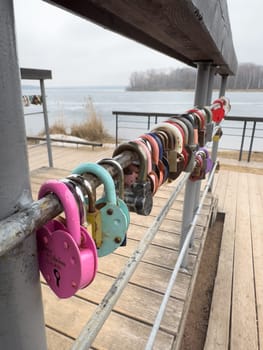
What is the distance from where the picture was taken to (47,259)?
25 cm

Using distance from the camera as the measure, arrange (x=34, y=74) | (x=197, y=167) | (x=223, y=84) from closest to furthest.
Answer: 1. (x=197, y=167)
2. (x=223, y=84)
3. (x=34, y=74)

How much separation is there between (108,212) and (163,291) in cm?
85

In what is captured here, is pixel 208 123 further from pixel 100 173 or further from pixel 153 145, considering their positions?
pixel 100 173

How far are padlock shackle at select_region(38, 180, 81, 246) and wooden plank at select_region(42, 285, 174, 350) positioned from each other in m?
0.74

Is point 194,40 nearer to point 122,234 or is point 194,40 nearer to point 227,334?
point 122,234

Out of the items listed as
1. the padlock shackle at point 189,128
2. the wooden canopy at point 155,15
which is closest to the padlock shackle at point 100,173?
the wooden canopy at point 155,15

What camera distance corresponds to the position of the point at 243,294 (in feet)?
4.72

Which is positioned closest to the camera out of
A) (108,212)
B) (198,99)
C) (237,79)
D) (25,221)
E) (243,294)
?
(25,221)

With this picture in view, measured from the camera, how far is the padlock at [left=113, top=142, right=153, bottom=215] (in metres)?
0.40

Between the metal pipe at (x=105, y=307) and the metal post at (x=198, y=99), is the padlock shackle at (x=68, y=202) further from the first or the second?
the metal post at (x=198, y=99)

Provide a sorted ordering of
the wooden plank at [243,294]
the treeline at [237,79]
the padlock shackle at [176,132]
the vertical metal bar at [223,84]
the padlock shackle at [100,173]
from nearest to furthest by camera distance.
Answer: the padlock shackle at [100,173]
the padlock shackle at [176,132]
the wooden plank at [243,294]
the vertical metal bar at [223,84]
the treeline at [237,79]

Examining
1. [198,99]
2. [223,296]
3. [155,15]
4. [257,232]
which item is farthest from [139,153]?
[257,232]

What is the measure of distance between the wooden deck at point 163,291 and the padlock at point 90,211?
678 millimetres

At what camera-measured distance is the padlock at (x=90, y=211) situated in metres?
0.26
